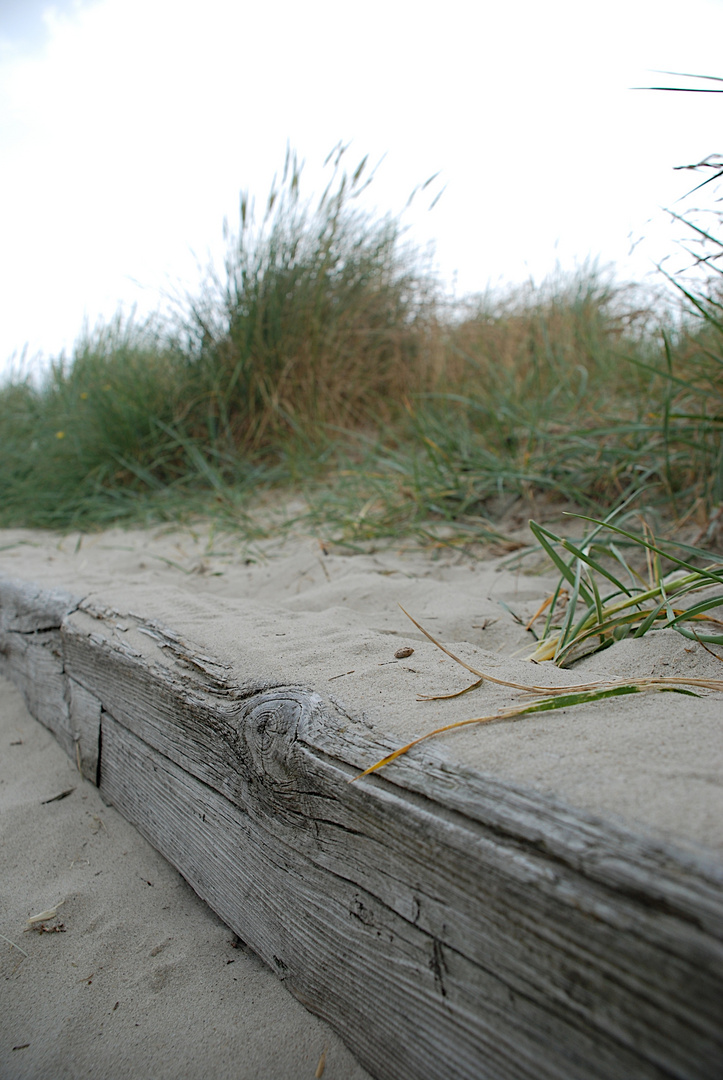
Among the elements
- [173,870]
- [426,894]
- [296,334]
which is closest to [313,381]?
[296,334]

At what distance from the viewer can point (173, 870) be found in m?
1.11

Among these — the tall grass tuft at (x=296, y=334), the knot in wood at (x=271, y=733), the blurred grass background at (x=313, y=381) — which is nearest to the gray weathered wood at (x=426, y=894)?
the knot in wood at (x=271, y=733)

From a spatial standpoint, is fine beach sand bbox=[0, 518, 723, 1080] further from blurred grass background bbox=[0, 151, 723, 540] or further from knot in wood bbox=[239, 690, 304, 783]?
blurred grass background bbox=[0, 151, 723, 540]

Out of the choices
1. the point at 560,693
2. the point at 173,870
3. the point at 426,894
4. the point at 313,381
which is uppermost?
the point at 313,381

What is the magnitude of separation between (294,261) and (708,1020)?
166 inches

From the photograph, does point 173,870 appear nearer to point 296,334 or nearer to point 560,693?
point 560,693

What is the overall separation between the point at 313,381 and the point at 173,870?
11.1 ft

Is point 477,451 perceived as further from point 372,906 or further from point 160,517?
point 372,906

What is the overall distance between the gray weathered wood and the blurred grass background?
1905mm

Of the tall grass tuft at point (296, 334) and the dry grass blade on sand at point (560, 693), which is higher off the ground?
the tall grass tuft at point (296, 334)

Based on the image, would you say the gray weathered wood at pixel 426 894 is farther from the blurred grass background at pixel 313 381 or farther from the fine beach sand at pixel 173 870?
the blurred grass background at pixel 313 381

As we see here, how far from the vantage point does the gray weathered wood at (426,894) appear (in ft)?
1.54

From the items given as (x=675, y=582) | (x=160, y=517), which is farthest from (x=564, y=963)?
(x=160, y=517)

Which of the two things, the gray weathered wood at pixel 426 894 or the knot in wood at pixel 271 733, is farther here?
the knot in wood at pixel 271 733
